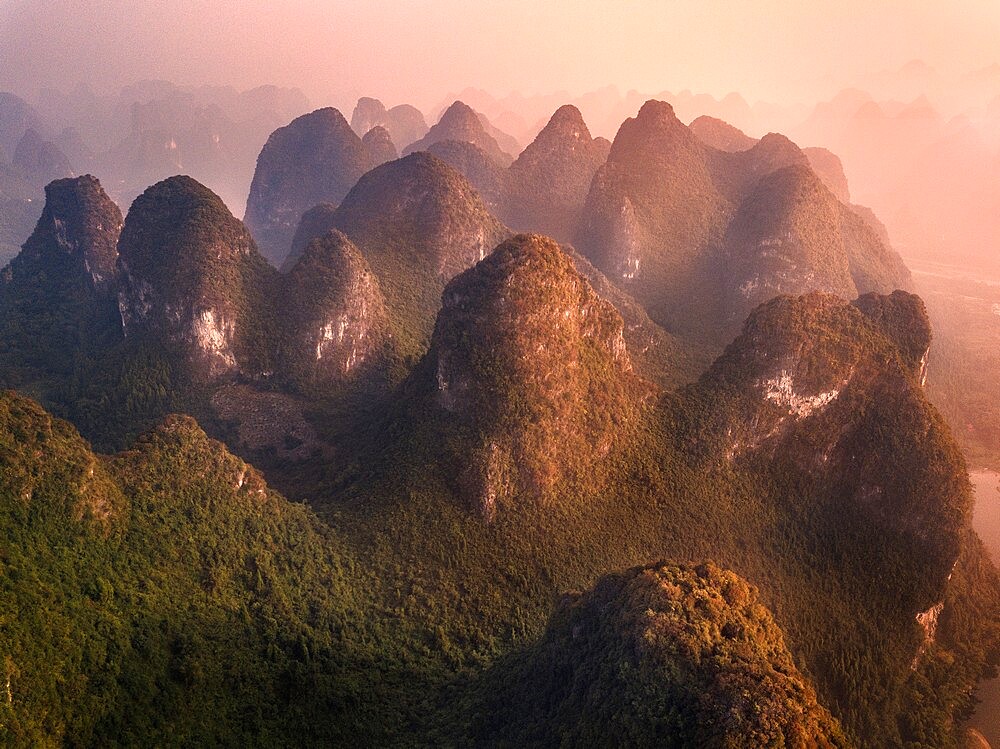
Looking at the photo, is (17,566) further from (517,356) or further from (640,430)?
(640,430)

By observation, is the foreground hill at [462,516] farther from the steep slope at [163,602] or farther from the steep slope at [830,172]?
the steep slope at [830,172]

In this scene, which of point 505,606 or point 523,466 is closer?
point 505,606

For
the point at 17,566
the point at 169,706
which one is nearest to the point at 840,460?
the point at 169,706

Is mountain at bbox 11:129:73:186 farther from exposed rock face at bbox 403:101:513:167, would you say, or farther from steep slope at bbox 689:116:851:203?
steep slope at bbox 689:116:851:203

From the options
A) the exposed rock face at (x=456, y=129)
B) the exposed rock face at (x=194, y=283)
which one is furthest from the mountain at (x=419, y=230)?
the exposed rock face at (x=456, y=129)

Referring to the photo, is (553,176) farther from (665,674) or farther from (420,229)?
(665,674)
